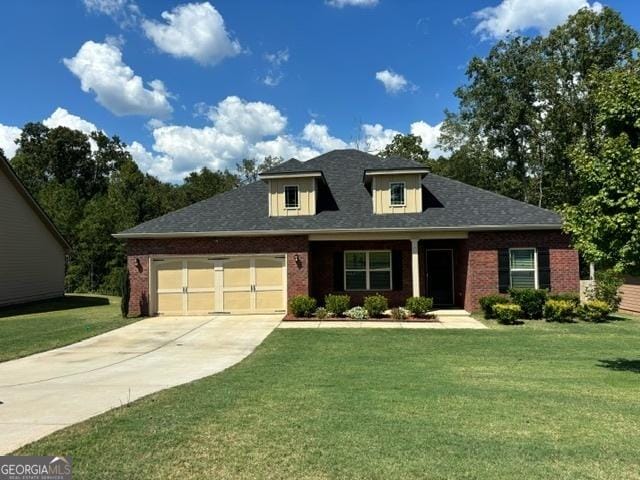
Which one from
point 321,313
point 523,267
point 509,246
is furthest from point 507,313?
point 321,313

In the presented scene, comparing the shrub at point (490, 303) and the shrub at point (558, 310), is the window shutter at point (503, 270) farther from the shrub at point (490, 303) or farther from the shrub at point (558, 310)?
the shrub at point (558, 310)

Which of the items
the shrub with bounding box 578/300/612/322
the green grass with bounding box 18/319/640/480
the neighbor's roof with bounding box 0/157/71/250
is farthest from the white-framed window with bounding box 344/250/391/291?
the neighbor's roof with bounding box 0/157/71/250

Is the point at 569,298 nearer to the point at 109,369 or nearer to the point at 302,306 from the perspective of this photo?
the point at 302,306

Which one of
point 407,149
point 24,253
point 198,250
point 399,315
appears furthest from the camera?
point 407,149

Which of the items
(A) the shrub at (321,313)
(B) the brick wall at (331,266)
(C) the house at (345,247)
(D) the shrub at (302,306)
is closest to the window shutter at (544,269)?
(C) the house at (345,247)

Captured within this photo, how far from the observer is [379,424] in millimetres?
5160

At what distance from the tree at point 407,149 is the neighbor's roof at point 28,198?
84.7ft

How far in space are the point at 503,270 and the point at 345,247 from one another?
5.97 meters

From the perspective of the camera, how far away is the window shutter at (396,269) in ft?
60.7

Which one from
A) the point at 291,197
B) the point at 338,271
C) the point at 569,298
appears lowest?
the point at 569,298

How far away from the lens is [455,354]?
33.1 ft

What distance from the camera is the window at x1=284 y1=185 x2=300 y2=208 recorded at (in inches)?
720

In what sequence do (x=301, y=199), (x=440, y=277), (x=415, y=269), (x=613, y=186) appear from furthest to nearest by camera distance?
(x=440, y=277), (x=301, y=199), (x=415, y=269), (x=613, y=186)

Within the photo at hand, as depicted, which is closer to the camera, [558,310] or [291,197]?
[558,310]
